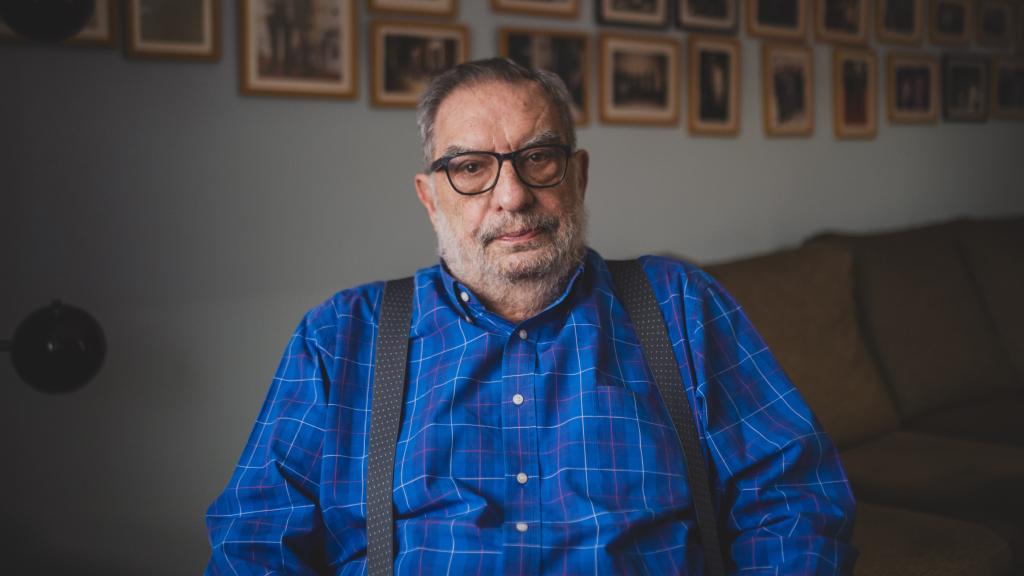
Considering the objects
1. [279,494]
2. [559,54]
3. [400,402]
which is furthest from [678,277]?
[559,54]

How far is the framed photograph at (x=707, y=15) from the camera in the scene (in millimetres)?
3023

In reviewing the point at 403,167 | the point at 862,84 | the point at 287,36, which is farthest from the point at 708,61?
the point at 287,36

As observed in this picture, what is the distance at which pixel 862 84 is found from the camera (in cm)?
365

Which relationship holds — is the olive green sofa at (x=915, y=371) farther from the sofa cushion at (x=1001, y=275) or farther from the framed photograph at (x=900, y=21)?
the framed photograph at (x=900, y=21)

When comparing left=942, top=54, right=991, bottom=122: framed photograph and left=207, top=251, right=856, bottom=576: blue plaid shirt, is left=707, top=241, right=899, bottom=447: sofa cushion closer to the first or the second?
left=207, top=251, right=856, bottom=576: blue plaid shirt

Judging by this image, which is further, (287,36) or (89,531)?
(287,36)

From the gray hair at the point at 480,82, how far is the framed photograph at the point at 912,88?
2.62m

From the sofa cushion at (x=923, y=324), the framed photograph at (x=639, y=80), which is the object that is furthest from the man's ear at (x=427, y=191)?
the sofa cushion at (x=923, y=324)

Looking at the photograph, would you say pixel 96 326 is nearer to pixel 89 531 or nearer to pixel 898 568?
pixel 89 531

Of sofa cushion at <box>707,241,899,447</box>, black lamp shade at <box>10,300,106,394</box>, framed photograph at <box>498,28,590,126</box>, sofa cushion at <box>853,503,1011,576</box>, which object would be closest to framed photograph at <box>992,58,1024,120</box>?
sofa cushion at <box>707,241,899,447</box>

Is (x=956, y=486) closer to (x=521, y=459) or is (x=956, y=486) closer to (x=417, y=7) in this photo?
(x=521, y=459)

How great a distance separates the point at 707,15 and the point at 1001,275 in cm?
151

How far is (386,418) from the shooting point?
1.50m

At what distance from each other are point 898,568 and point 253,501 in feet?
4.42
